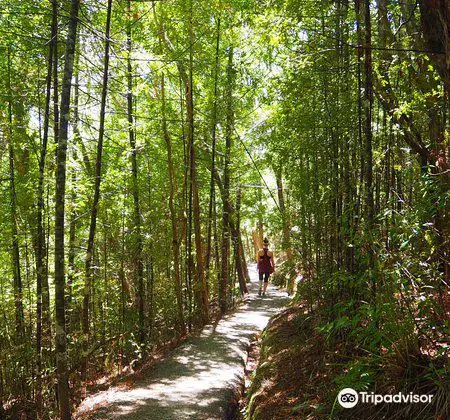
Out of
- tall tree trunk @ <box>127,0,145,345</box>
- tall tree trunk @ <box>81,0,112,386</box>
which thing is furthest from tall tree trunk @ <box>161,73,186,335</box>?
tall tree trunk @ <box>81,0,112,386</box>

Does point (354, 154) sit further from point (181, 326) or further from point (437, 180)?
point (181, 326)

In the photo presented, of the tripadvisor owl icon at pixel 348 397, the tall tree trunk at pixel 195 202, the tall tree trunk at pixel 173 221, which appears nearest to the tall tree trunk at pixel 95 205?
the tall tree trunk at pixel 173 221

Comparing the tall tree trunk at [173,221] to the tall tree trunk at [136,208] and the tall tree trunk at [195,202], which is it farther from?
the tall tree trunk at [136,208]

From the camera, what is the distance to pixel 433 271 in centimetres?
311

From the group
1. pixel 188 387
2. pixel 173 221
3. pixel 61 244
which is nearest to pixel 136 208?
pixel 173 221

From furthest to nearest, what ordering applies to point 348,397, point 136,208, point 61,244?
point 136,208 < point 61,244 < point 348,397

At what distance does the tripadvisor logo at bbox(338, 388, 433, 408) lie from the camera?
2.93 m

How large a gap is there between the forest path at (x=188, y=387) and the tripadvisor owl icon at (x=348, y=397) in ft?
6.85

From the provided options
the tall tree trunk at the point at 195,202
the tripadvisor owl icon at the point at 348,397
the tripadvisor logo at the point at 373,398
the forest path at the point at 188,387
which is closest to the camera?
the tripadvisor logo at the point at 373,398

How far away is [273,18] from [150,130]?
4737 millimetres

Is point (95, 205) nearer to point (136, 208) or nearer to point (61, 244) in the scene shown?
point (61, 244)

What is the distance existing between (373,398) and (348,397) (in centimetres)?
23

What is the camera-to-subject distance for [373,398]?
3.17 m

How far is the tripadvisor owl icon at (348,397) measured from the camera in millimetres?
3277
